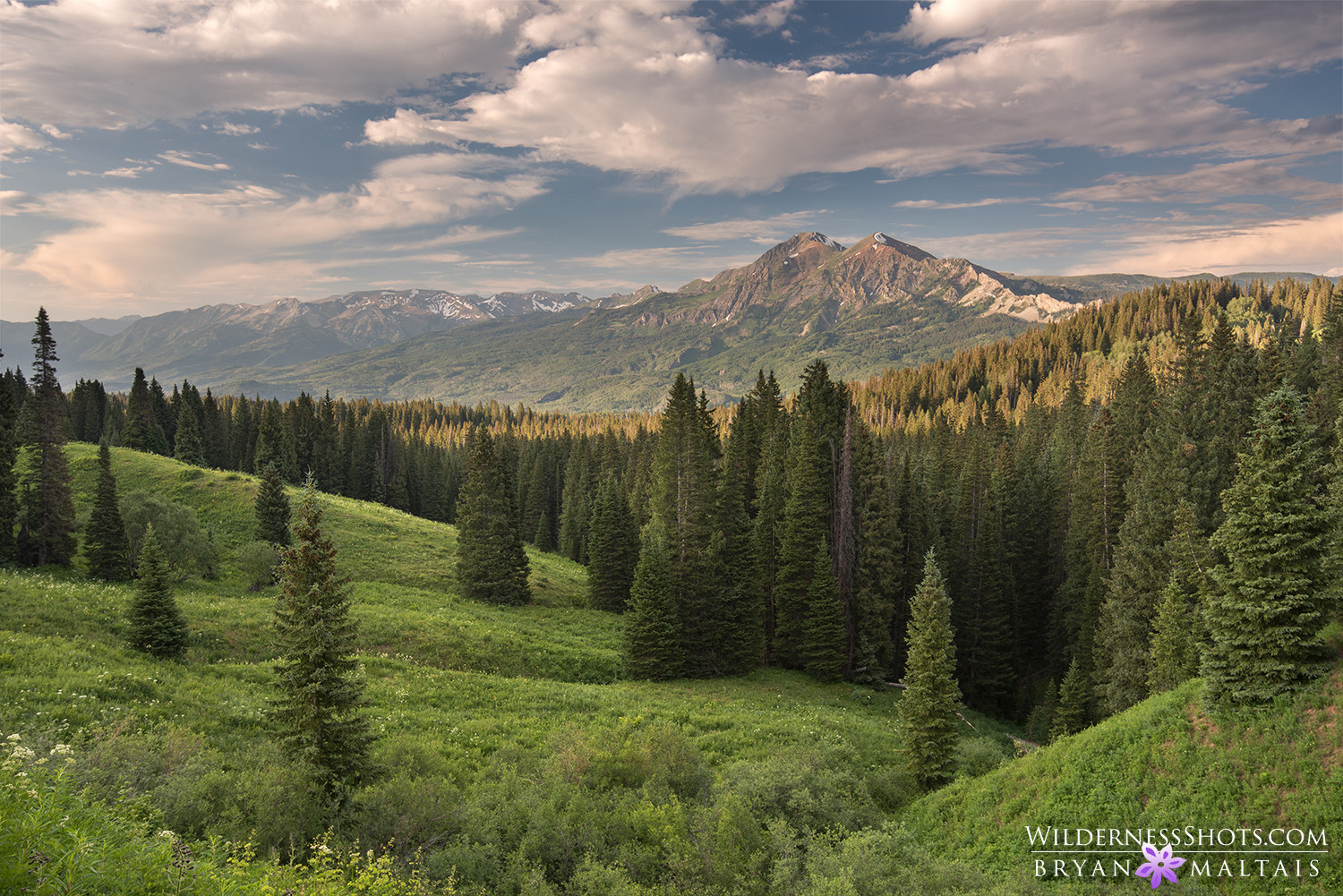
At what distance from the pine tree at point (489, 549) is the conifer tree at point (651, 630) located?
16.7 m

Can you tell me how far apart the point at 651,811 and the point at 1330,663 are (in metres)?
19.3

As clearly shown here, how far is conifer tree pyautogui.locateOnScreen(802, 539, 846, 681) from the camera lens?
38844mm

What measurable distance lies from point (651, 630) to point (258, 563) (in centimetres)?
2871

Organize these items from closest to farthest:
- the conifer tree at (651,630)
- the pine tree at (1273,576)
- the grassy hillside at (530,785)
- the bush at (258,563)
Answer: the grassy hillside at (530,785) → the pine tree at (1273,576) → the conifer tree at (651,630) → the bush at (258,563)

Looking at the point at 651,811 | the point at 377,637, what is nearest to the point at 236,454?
the point at 377,637

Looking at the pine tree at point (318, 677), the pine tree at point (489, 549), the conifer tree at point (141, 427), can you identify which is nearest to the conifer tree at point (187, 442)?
the conifer tree at point (141, 427)

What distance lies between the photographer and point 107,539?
37.9 metres

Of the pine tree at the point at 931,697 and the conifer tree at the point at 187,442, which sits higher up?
the conifer tree at the point at 187,442

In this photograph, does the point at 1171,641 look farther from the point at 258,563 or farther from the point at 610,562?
the point at 258,563

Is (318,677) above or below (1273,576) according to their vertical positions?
below

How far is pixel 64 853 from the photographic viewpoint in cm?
653

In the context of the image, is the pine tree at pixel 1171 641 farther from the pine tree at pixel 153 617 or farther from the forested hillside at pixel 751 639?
the pine tree at pixel 153 617

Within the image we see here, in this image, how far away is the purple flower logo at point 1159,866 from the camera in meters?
15.0

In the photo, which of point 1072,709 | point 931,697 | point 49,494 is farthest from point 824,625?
point 49,494
